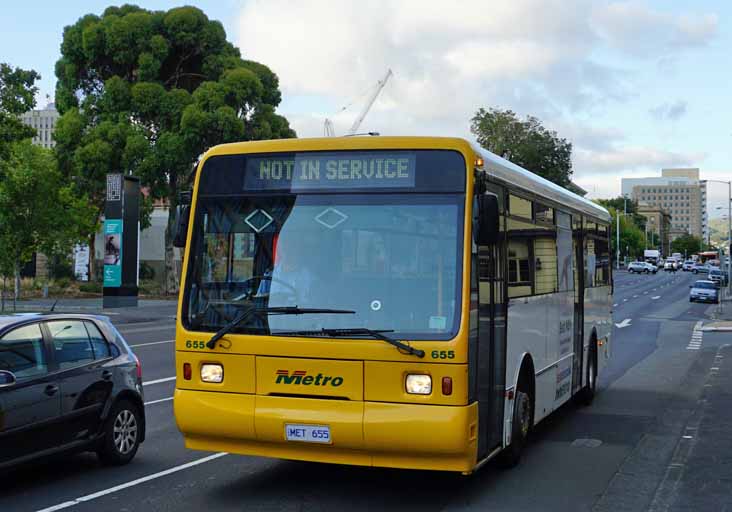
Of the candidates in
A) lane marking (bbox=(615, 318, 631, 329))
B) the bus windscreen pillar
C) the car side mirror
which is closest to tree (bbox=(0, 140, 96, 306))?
the bus windscreen pillar

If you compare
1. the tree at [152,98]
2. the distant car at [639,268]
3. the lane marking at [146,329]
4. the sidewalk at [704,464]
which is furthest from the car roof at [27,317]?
the distant car at [639,268]

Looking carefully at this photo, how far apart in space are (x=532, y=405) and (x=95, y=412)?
416 cm

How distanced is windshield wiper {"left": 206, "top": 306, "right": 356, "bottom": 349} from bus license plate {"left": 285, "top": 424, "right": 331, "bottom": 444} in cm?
86

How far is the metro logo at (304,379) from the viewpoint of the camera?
23.9ft

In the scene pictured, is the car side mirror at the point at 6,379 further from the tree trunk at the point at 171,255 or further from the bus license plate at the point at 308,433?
the tree trunk at the point at 171,255

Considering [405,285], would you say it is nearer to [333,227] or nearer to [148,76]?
[333,227]

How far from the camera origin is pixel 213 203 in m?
8.05

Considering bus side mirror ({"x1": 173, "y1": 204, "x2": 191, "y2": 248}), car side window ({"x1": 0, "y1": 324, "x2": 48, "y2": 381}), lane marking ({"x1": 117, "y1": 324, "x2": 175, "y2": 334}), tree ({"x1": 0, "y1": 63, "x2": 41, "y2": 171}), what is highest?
tree ({"x1": 0, "y1": 63, "x2": 41, "y2": 171})

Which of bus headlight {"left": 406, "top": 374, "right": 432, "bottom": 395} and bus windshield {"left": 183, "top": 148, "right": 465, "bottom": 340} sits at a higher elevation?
bus windshield {"left": 183, "top": 148, "right": 465, "bottom": 340}

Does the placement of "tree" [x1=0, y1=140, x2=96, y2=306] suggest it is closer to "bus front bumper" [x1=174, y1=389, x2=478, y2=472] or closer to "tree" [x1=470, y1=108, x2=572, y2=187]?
"bus front bumper" [x1=174, y1=389, x2=478, y2=472]

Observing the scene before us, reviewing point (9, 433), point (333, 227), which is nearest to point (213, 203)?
point (333, 227)

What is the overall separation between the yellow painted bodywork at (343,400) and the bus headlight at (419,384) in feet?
0.12

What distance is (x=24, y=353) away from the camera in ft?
26.0

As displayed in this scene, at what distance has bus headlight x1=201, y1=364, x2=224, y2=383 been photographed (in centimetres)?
762
